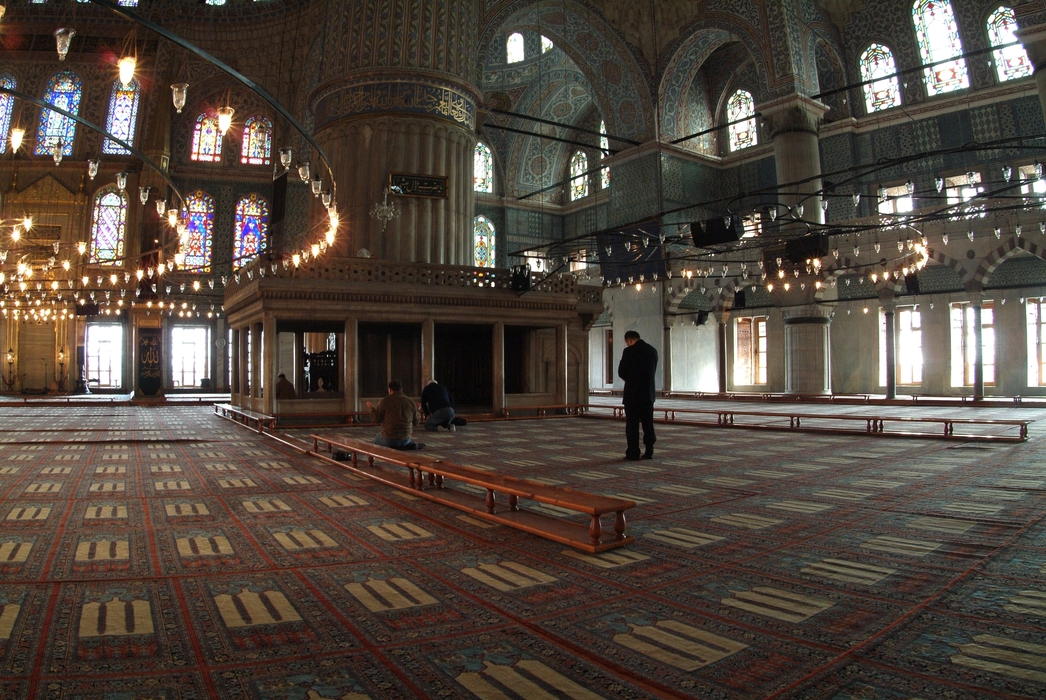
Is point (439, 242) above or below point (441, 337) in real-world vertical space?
above

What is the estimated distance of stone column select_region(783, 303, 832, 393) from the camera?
58.2 ft

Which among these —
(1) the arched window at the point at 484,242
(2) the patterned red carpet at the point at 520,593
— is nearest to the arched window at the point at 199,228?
(1) the arched window at the point at 484,242

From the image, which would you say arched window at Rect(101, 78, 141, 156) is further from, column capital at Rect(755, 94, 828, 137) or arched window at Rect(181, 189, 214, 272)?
column capital at Rect(755, 94, 828, 137)

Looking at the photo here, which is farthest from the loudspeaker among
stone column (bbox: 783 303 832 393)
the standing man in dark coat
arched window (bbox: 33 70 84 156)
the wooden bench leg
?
arched window (bbox: 33 70 84 156)

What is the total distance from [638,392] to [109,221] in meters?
22.7

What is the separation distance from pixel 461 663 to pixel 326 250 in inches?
492

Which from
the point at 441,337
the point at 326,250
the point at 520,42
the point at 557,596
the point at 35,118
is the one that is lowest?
the point at 557,596

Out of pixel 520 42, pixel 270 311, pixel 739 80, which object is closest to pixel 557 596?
pixel 270 311

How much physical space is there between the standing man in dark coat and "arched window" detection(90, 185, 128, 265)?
21791 mm

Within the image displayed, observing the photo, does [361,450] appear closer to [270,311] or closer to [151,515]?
[151,515]

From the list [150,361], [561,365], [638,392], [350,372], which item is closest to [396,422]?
[638,392]

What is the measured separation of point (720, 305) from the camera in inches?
813

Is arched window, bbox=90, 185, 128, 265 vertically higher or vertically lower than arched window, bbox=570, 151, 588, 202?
lower

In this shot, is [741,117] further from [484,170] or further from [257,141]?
[257,141]
